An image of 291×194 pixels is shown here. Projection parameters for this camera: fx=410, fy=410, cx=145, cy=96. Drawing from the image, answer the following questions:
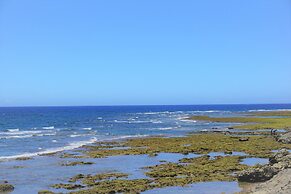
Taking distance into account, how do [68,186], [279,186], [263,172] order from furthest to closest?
[68,186] < [263,172] < [279,186]

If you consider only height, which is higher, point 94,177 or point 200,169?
point 200,169

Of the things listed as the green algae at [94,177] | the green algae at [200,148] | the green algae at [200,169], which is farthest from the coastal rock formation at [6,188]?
the green algae at [200,148]

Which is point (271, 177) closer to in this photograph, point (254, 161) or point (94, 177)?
point (254, 161)

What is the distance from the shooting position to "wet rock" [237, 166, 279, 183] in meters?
25.1

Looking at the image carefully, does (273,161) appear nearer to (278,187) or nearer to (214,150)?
(278,187)

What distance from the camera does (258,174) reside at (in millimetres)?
25656

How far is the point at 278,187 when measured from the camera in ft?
63.7

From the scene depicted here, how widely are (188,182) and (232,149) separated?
18.6 meters

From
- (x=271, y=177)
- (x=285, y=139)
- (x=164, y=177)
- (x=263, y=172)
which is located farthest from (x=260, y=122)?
(x=271, y=177)

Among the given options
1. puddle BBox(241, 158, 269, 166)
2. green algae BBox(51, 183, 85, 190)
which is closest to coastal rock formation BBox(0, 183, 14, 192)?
green algae BBox(51, 183, 85, 190)

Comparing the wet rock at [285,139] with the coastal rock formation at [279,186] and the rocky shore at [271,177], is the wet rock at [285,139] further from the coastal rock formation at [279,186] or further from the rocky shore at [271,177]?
the coastal rock formation at [279,186]

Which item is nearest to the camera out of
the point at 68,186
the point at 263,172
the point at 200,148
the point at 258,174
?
the point at 263,172

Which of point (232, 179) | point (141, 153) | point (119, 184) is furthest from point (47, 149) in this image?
point (232, 179)

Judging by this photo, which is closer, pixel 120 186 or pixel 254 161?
pixel 120 186
